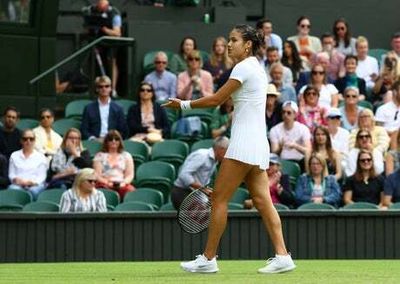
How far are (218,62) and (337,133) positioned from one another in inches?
98.8

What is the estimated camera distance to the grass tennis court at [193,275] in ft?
33.0

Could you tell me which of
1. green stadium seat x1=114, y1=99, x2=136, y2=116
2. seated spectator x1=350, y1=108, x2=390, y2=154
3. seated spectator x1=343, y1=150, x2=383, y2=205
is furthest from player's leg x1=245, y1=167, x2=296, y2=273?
green stadium seat x1=114, y1=99, x2=136, y2=116

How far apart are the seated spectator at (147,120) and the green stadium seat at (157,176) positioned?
962 mm

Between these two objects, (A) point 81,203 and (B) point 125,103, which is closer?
(A) point 81,203

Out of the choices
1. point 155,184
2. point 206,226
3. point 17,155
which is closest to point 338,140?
point 155,184

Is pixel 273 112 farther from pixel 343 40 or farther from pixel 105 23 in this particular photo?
pixel 105 23

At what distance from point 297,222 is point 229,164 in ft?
16.2

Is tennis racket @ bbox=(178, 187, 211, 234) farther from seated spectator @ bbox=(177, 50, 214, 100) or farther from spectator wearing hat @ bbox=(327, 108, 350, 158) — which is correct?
seated spectator @ bbox=(177, 50, 214, 100)

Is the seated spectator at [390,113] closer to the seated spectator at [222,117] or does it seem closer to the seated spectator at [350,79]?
the seated spectator at [350,79]

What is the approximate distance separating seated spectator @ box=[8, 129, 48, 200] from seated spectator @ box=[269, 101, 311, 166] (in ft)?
9.21

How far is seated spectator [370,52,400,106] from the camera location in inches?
749

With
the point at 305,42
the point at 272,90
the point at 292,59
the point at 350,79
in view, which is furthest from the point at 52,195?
the point at 305,42

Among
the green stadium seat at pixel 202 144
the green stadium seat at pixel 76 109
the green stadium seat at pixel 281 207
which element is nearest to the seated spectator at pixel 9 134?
the green stadium seat at pixel 76 109

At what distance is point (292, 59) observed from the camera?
19.3m
